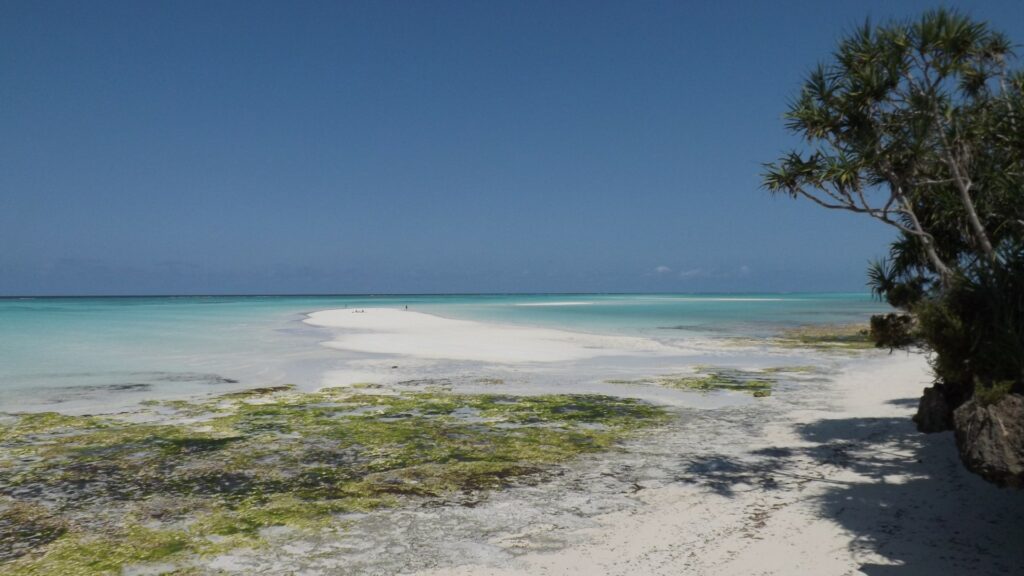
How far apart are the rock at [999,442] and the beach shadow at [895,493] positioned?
37.2 inches

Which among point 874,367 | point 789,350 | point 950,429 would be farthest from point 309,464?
point 789,350

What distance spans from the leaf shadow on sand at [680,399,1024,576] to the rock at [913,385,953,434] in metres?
0.24

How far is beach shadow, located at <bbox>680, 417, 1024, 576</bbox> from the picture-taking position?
230 inches

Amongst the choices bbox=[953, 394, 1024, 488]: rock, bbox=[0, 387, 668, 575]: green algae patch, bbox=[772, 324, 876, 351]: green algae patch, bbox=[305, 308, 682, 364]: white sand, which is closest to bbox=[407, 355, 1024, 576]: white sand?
bbox=[953, 394, 1024, 488]: rock

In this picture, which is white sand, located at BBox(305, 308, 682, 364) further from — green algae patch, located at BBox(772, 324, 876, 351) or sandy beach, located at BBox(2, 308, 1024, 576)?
sandy beach, located at BBox(2, 308, 1024, 576)

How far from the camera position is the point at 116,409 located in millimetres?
13578

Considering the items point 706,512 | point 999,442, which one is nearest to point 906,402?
point 706,512

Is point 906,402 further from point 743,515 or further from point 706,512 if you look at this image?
point 706,512

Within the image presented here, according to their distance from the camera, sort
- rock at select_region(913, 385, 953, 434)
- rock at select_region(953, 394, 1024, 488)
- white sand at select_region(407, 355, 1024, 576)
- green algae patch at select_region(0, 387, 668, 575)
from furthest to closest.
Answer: rock at select_region(913, 385, 953, 434) < green algae patch at select_region(0, 387, 668, 575) < white sand at select_region(407, 355, 1024, 576) < rock at select_region(953, 394, 1024, 488)

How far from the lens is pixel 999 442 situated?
5254 millimetres

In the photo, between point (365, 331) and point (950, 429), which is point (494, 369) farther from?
point (365, 331)

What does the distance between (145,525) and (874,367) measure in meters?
20.5

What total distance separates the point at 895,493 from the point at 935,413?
2.81m

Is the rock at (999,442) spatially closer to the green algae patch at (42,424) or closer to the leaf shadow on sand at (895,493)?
the leaf shadow on sand at (895,493)
